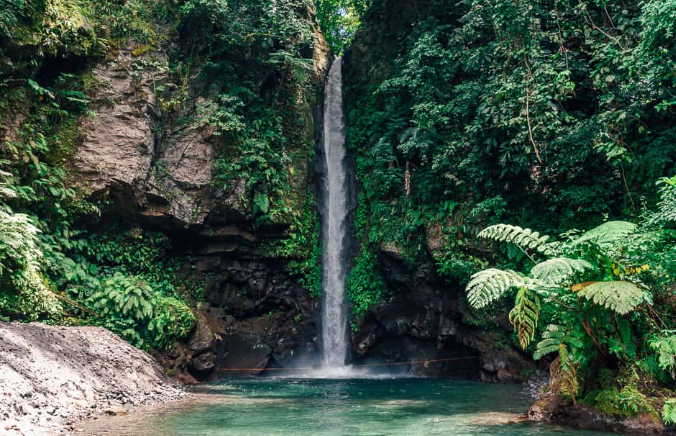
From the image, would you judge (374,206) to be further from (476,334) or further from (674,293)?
(674,293)

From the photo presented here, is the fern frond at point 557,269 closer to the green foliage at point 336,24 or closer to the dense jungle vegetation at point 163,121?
the dense jungle vegetation at point 163,121

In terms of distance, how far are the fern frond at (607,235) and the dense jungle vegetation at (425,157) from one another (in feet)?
0.12

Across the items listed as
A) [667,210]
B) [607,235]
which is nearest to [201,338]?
[607,235]

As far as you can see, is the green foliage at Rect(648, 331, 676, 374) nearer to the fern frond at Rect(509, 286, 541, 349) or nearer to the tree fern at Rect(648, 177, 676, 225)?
the fern frond at Rect(509, 286, 541, 349)

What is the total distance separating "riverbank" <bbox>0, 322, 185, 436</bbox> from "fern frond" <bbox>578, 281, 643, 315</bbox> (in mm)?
6961

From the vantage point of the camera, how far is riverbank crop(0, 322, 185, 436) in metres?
6.82

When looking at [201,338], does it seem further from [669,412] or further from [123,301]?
[669,412]

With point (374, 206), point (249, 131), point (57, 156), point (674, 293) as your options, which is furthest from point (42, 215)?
point (674, 293)

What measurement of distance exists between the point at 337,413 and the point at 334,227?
10162 millimetres

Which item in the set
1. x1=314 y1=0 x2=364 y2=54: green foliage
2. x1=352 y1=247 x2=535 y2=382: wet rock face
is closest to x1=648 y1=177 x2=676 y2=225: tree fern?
x1=352 y1=247 x2=535 y2=382: wet rock face

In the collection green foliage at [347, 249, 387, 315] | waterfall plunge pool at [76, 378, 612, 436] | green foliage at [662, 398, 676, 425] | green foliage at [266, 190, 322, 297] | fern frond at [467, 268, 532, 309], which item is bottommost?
waterfall plunge pool at [76, 378, 612, 436]

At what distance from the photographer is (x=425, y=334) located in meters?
15.4

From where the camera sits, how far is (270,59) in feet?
54.9

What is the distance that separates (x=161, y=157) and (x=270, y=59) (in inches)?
191
